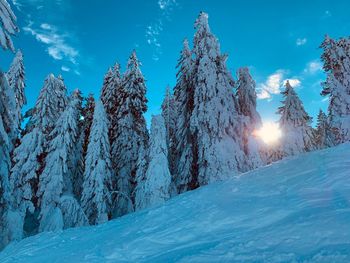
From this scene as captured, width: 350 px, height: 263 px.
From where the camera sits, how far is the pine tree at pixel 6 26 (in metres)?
11.0

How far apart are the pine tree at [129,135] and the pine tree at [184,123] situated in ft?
12.2

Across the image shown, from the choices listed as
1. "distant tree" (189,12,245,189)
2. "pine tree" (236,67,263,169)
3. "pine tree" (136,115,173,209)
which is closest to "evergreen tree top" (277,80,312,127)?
"pine tree" (236,67,263,169)

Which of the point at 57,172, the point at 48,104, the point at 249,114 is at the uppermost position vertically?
the point at 48,104

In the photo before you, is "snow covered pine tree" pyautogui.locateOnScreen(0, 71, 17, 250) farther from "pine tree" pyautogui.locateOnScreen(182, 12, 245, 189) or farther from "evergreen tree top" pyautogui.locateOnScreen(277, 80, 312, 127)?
"evergreen tree top" pyautogui.locateOnScreen(277, 80, 312, 127)

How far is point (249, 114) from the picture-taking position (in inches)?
940

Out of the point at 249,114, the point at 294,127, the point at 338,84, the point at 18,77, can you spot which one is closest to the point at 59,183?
the point at 18,77

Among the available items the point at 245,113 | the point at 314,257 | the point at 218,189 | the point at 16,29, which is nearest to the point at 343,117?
the point at 245,113

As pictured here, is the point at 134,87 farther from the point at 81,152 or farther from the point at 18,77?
the point at 18,77

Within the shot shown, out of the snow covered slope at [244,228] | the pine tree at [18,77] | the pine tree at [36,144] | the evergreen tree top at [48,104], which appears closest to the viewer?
the snow covered slope at [244,228]

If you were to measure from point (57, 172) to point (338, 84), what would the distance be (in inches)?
796

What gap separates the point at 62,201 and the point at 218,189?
1743cm

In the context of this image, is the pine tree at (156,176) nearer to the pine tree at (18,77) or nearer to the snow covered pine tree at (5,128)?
the snow covered pine tree at (5,128)

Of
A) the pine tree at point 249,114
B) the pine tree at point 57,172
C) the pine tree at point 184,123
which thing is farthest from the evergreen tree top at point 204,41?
the pine tree at point 57,172

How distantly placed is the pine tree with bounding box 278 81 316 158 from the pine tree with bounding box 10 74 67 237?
18650 millimetres
